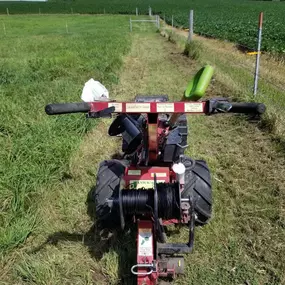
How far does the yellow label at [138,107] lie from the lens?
220cm

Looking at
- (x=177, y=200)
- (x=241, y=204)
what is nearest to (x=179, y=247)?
(x=177, y=200)

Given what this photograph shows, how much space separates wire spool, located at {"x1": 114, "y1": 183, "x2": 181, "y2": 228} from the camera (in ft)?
7.31

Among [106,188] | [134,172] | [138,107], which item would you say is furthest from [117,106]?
[106,188]

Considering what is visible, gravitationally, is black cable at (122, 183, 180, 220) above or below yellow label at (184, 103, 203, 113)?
below

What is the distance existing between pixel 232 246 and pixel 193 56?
9993mm

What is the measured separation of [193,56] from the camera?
12328 mm

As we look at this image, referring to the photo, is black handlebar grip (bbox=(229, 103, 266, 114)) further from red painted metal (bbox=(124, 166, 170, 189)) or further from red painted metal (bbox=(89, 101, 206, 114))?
red painted metal (bbox=(124, 166, 170, 189))

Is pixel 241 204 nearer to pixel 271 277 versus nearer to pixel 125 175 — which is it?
pixel 271 277

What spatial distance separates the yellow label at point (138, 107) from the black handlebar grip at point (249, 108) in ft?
1.63

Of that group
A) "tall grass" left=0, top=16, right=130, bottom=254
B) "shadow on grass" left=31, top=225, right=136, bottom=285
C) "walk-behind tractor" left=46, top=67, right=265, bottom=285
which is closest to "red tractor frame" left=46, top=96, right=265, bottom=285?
"walk-behind tractor" left=46, top=67, right=265, bottom=285

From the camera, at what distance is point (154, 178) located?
2375 millimetres

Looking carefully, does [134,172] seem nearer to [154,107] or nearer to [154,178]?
[154,178]

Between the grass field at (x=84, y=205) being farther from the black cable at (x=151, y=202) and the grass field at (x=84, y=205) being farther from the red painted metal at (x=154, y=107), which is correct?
the red painted metal at (x=154, y=107)

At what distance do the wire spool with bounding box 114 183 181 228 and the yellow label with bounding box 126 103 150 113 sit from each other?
502mm
